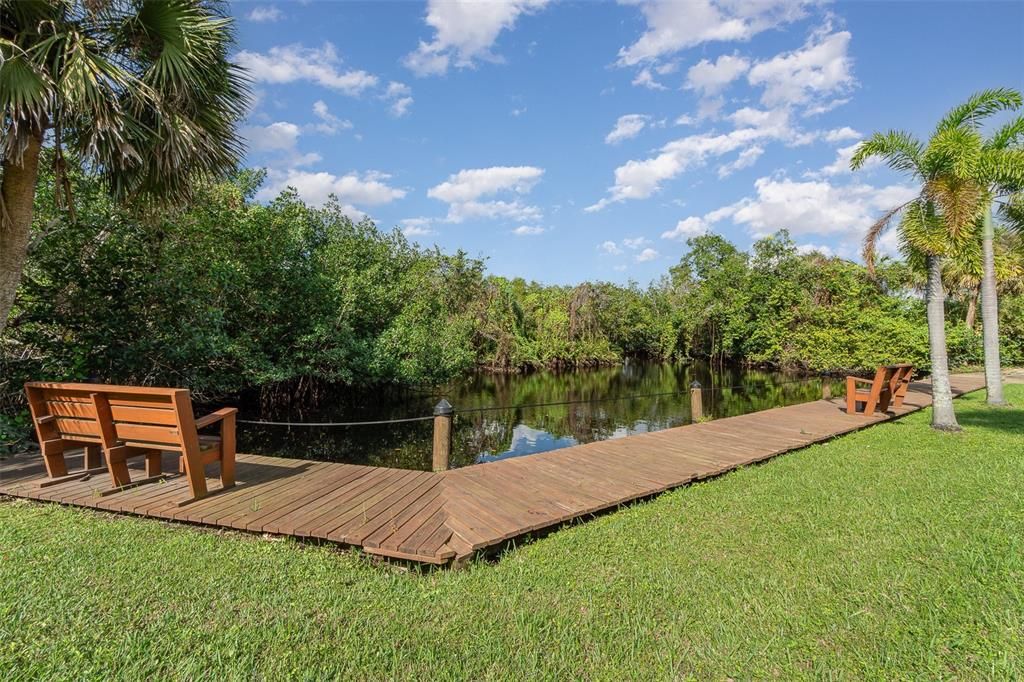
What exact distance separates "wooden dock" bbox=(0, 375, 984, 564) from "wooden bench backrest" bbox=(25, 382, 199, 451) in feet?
1.64

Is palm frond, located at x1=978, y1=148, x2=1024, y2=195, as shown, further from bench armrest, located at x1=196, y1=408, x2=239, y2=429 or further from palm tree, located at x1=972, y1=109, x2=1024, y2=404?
bench armrest, located at x1=196, y1=408, x2=239, y2=429

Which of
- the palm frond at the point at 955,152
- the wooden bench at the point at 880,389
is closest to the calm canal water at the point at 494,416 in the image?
the wooden bench at the point at 880,389

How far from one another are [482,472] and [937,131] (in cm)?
869

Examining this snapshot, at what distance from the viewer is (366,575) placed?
291 cm

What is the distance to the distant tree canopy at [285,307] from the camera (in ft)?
23.4

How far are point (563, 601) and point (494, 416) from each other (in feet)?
38.1

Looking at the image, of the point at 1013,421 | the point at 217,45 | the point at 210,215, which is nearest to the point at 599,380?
the point at 1013,421

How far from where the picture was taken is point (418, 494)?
4.18 metres

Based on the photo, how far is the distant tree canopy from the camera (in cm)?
712

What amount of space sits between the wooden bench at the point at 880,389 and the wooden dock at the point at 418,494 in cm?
362

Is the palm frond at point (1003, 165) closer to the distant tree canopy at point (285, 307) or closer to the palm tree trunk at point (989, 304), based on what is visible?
the palm tree trunk at point (989, 304)

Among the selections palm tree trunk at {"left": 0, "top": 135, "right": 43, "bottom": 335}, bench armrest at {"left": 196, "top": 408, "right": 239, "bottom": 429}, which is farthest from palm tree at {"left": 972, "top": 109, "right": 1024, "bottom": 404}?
palm tree trunk at {"left": 0, "top": 135, "right": 43, "bottom": 335}

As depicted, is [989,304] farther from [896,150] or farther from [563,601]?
[563,601]

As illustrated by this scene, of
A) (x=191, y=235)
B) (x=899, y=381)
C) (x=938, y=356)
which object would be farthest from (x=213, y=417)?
(x=899, y=381)
